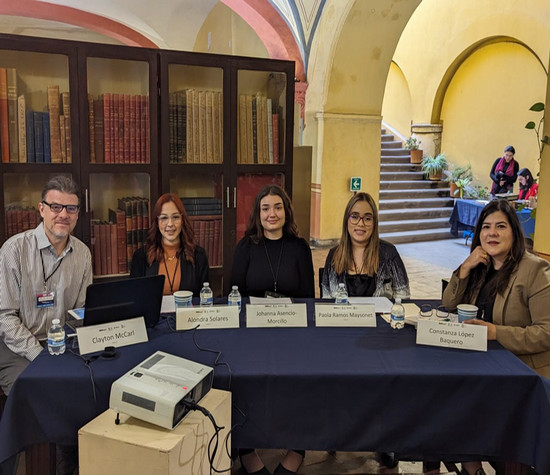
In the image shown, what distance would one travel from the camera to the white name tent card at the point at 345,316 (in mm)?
2357

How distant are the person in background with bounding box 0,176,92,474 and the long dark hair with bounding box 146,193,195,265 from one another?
0.41 metres

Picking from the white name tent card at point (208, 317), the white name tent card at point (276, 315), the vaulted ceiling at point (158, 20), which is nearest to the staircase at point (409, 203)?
the vaulted ceiling at point (158, 20)

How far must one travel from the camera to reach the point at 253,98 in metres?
3.78

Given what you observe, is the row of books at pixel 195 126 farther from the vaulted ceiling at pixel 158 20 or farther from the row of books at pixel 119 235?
the vaulted ceiling at pixel 158 20

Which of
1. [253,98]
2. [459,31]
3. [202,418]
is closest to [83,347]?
[202,418]

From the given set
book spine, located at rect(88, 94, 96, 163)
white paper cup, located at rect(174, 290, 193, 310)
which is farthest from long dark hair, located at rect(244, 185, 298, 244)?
book spine, located at rect(88, 94, 96, 163)

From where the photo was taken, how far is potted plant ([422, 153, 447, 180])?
11016mm

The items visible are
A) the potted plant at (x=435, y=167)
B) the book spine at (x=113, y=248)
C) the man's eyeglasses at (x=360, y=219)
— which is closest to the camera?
the man's eyeglasses at (x=360, y=219)

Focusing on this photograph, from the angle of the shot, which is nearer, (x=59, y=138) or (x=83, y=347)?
(x=83, y=347)

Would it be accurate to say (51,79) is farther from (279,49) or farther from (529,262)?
(279,49)

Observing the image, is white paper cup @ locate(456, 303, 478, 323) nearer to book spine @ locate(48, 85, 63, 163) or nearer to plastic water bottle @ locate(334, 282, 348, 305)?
plastic water bottle @ locate(334, 282, 348, 305)

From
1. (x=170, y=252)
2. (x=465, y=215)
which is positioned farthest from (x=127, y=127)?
(x=465, y=215)

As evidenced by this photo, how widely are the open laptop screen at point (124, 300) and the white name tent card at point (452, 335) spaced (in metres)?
1.11

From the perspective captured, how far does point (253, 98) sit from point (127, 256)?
1.41 m
